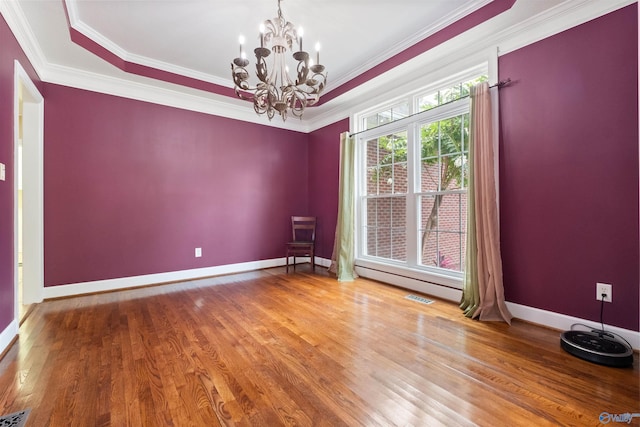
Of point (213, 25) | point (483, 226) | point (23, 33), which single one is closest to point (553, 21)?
point (483, 226)

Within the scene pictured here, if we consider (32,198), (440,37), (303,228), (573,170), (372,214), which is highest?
(440,37)

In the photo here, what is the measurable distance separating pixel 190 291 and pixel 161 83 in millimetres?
2662

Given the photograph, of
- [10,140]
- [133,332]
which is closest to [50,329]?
[133,332]

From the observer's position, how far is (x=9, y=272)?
2.24 meters

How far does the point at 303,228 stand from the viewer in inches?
196

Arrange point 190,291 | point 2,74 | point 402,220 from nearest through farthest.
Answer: point 2,74 → point 190,291 → point 402,220

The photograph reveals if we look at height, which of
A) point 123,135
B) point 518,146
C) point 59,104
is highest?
point 59,104

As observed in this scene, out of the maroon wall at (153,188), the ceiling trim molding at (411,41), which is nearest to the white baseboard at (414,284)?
the maroon wall at (153,188)

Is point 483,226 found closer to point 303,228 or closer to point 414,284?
point 414,284

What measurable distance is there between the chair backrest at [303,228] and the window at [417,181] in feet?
3.22

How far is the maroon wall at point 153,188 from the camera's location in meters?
3.22

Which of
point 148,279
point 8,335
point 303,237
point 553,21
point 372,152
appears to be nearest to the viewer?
point 8,335

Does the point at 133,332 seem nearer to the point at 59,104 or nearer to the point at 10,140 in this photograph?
the point at 10,140

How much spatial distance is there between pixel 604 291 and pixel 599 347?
0.47 m
